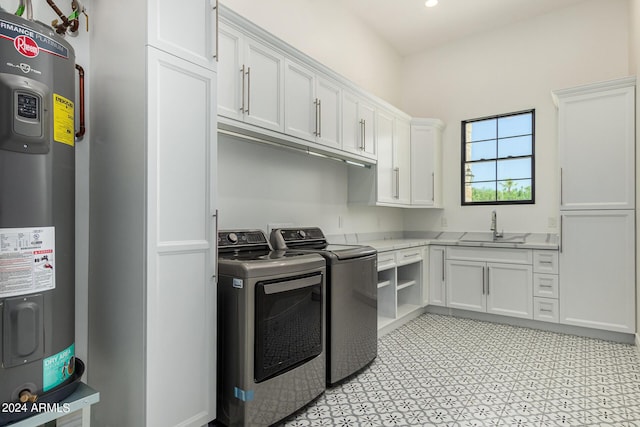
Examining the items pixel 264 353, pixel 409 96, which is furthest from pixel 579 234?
pixel 264 353

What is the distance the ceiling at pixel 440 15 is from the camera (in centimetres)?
395

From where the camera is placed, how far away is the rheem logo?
118cm

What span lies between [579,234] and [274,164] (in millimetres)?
2999

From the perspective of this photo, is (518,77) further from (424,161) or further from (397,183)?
(397,183)

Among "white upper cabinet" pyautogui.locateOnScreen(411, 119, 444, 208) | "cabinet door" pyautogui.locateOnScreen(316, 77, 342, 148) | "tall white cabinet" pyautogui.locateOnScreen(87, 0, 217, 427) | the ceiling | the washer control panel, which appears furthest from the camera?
"white upper cabinet" pyautogui.locateOnScreen(411, 119, 444, 208)

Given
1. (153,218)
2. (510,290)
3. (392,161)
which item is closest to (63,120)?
(153,218)

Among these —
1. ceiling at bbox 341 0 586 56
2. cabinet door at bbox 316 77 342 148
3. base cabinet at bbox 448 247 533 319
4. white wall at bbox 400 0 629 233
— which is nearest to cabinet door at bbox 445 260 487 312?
base cabinet at bbox 448 247 533 319

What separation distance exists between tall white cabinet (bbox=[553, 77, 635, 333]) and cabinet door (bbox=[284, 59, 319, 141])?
251cm

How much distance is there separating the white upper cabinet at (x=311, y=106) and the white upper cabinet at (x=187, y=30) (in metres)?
0.89

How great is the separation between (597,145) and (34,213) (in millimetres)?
4254

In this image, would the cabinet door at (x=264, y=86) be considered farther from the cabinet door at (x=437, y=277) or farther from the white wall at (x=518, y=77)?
the white wall at (x=518, y=77)

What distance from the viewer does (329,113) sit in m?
3.10

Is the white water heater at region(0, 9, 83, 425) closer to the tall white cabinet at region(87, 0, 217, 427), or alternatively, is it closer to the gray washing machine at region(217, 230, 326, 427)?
the tall white cabinet at region(87, 0, 217, 427)

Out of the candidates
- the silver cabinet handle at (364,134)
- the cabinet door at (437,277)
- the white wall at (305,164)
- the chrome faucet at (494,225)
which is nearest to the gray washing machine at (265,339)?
the white wall at (305,164)
